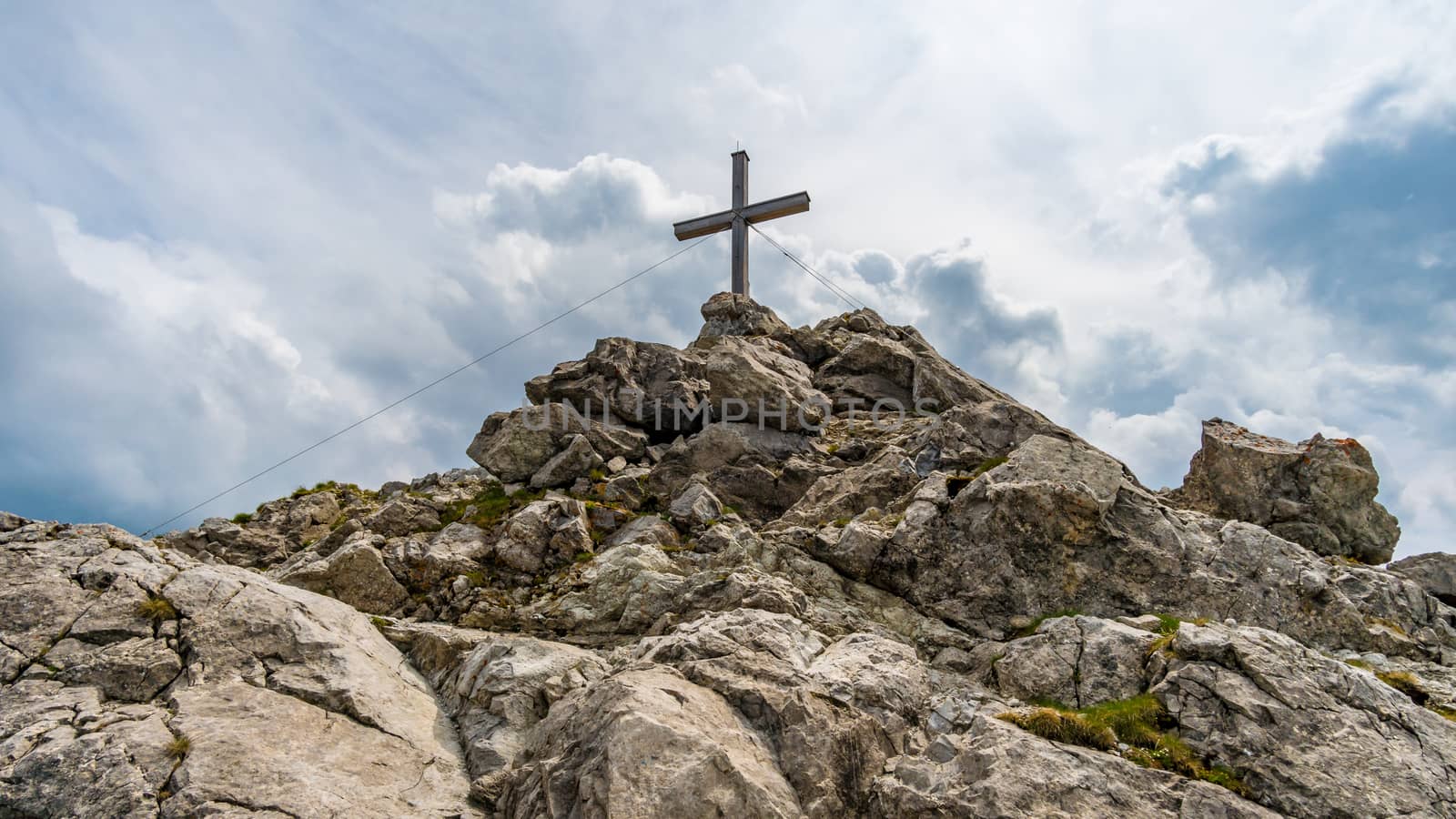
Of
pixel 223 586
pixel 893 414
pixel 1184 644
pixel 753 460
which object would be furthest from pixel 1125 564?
pixel 223 586

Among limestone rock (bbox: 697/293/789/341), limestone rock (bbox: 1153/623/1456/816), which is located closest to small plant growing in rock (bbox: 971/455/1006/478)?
limestone rock (bbox: 1153/623/1456/816)

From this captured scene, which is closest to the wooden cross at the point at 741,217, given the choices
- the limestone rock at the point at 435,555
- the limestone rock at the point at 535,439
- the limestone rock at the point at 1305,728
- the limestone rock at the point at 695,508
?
the limestone rock at the point at 535,439

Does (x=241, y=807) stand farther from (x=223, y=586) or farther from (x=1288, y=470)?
(x=1288, y=470)

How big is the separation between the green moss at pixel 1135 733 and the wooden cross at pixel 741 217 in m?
28.8

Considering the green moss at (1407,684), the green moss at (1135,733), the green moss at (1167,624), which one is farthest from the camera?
the green moss at (1167,624)

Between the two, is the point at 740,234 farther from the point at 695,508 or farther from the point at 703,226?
the point at 695,508

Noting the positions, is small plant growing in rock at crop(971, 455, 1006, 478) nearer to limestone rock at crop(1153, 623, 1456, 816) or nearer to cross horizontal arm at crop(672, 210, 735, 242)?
limestone rock at crop(1153, 623, 1456, 816)

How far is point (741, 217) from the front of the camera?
40250 millimetres

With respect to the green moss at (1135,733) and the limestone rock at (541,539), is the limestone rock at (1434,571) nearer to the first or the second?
the green moss at (1135,733)

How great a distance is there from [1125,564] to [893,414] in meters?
14.1

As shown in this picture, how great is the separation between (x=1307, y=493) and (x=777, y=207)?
24847 mm

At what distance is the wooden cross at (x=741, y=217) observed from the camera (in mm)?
39688

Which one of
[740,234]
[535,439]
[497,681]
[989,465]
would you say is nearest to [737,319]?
[740,234]

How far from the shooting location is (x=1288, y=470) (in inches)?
938
